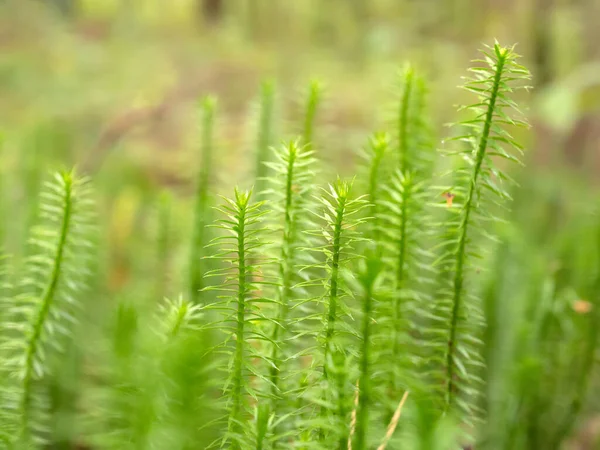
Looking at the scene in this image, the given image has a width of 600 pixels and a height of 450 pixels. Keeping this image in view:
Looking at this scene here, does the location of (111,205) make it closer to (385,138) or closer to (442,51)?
(385,138)

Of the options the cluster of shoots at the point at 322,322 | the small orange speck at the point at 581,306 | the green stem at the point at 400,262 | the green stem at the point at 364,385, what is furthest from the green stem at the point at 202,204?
the small orange speck at the point at 581,306

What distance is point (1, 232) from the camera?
44.2 inches

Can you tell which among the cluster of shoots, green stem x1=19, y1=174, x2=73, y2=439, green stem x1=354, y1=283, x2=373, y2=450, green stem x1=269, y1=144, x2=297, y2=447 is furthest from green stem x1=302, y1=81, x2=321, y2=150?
green stem x1=354, y1=283, x2=373, y2=450

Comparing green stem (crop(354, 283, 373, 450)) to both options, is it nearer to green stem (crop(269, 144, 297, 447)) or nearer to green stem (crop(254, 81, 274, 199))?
green stem (crop(269, 144, 297, 447))

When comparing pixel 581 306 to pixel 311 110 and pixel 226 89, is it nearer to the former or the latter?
pixel 311 110

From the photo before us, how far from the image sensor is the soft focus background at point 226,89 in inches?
66.2

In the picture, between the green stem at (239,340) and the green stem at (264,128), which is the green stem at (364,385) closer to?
the green stem at (239,340)

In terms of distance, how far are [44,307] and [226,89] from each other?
227 cm

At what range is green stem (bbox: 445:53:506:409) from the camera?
0.67 metres

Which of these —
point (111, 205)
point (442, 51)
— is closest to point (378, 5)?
point (442, 51)

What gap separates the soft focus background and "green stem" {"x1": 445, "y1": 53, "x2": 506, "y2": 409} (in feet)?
1.51

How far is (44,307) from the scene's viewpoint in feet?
Answer: 2.61

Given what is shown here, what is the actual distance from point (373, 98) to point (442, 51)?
533mm

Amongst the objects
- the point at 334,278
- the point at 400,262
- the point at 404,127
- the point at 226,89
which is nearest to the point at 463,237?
the point at 400,262
